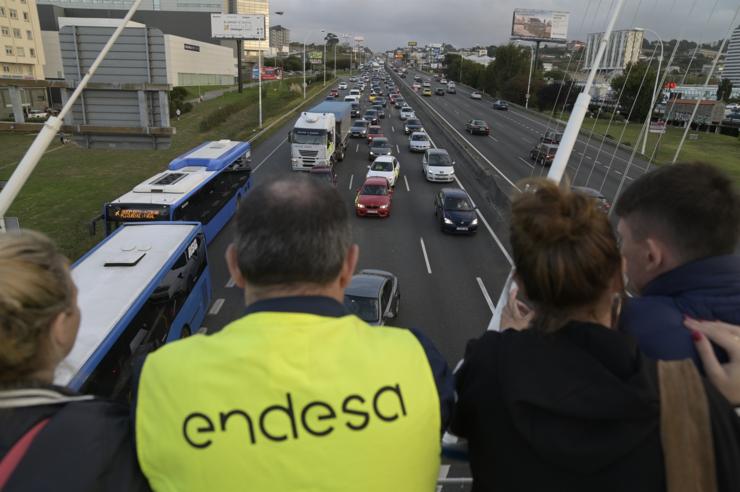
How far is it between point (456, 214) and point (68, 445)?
19151 millimetres

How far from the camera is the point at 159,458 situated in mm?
1706

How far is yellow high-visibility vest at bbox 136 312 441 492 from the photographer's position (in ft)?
5.37

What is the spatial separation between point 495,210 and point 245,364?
22.8 m

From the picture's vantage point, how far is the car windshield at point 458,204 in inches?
809

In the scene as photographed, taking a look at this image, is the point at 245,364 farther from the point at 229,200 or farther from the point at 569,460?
the point at 229,200

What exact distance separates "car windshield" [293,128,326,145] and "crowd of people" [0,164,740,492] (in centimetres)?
2878

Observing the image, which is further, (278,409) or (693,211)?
(693,211)

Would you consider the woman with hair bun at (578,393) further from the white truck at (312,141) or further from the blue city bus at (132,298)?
the white truck at (312,141)

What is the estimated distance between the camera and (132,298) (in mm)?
9094

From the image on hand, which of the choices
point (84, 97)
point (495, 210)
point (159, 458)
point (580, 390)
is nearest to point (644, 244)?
point (580, 390)

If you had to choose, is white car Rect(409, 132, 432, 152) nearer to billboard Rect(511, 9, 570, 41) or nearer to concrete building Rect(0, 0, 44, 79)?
concrete building Rect(0, 0, 44, 79)

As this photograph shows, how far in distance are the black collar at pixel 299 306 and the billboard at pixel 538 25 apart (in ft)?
386

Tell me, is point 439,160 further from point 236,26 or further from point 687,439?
point 236,26

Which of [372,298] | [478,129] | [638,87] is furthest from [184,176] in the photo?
[638,87]
